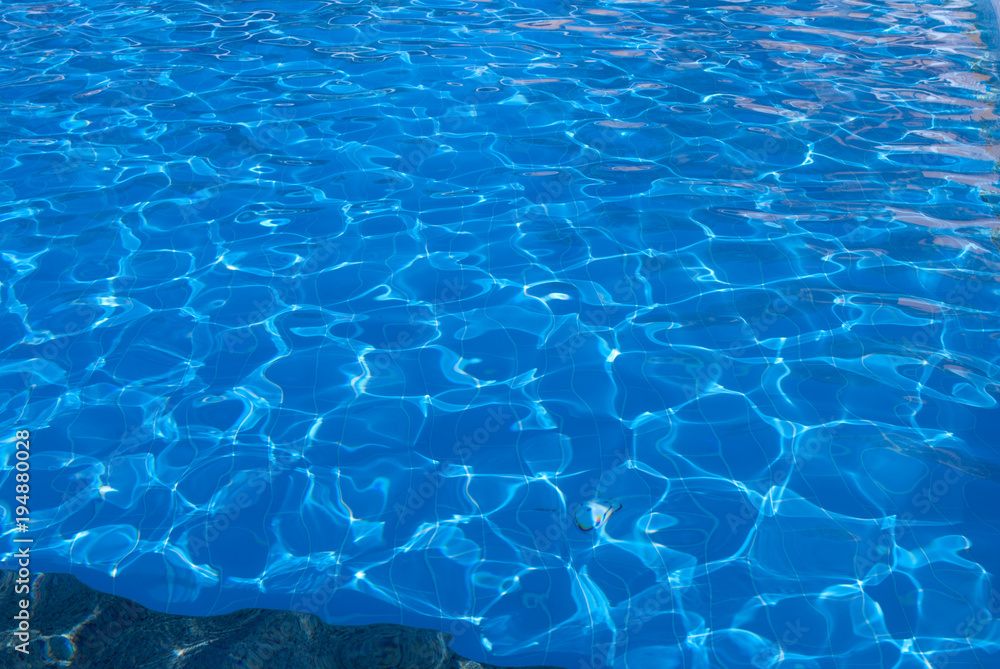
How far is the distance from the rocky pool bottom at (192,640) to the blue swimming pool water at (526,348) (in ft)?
0.27

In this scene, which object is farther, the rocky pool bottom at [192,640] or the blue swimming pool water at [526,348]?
the blue swimming pool water at [526,348]

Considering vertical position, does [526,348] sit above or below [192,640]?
above

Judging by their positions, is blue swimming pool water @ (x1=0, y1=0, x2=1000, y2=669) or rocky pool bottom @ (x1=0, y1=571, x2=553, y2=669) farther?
blue swimming pool water @ (x1=0, y1=0, x2=1000, y2=669)

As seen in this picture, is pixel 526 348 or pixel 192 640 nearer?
pixel 192 640

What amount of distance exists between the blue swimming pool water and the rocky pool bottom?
0.27ft

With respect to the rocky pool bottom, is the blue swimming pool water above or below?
above

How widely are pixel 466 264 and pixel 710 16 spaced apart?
185 inches

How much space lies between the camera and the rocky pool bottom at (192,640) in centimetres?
253

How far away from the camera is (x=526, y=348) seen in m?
3.65

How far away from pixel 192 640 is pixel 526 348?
74.8 inches

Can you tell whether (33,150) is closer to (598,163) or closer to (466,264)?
(466,264)

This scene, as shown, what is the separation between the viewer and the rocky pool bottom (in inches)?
99.5

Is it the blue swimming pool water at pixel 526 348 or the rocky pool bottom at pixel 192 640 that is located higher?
the blue swimming pool water at pixel 526 348

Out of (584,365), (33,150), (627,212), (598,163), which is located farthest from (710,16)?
(33,150)
